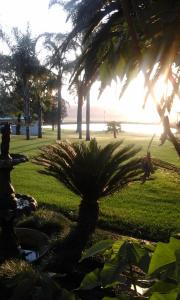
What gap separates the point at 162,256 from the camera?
46.7 inches

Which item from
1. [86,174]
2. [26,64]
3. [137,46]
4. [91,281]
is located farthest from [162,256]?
[26,64]

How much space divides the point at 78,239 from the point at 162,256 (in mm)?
6556

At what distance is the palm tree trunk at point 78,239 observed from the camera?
7270 mm

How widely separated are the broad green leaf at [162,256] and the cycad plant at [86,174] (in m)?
6.37

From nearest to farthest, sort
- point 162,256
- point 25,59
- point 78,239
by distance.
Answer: point 162,256 → point 78,239 → point 25,59

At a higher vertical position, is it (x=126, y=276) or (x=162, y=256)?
(x=162, y=256)

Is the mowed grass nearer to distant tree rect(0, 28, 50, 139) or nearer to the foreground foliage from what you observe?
the foreground foliage

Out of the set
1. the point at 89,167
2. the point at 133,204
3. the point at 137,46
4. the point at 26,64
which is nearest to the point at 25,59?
the point at 26,64

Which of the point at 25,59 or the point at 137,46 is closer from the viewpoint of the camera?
the point at 137,46

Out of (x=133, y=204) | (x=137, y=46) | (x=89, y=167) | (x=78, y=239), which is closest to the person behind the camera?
(x=137, y=46)

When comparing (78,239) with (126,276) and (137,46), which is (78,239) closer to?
(126,276)

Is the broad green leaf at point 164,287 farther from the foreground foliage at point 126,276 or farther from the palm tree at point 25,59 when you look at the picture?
the palm tree at point 25,59

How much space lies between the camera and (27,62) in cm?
4303

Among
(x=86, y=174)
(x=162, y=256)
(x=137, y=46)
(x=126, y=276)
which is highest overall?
(x=137, y=46)
